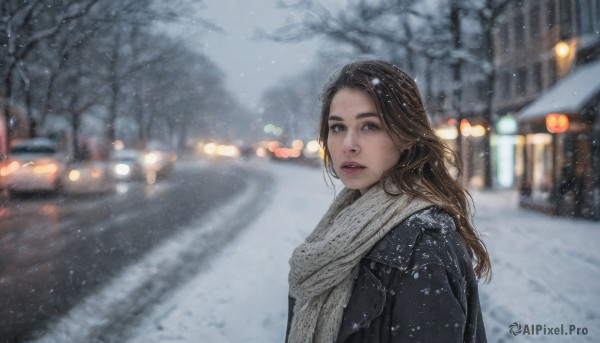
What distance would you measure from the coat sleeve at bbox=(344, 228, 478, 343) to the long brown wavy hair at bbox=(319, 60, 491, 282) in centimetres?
26

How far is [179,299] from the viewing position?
231 inches

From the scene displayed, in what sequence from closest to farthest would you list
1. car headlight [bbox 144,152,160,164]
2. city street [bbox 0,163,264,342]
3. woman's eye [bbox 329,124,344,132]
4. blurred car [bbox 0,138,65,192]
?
woman's eye [bbox 329,124,344,132]
city street [bbox 0,163,264,342]
blurred car [bbox 0,138,65,192]
car headlight [bbox 144,152,160,164]

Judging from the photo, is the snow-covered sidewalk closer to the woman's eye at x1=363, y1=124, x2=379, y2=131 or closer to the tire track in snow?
the tire track in snow

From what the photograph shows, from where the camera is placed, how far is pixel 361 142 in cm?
173

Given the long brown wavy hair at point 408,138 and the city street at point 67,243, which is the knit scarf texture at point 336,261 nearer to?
the long brown wavy hair at point 408,138

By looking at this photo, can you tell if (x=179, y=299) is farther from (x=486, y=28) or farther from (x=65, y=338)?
(x=486, y=28)

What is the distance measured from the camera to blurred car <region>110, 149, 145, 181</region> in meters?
25.9

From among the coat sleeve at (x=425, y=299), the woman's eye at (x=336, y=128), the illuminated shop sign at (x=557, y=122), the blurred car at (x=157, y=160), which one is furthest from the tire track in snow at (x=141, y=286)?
the blurred car at (x=157, y=160)

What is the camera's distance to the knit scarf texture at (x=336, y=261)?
159 centimetres

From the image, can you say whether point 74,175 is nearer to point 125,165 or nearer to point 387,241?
point 125,165

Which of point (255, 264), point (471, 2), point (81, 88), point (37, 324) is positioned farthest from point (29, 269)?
point (471, 2)

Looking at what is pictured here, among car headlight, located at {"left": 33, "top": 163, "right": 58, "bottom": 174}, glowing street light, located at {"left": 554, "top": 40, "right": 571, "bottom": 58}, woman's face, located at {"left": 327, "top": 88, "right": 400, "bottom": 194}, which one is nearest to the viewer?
woman's face, located at {"left": 327, "top": 88, "right": 400, "bottom": 194}

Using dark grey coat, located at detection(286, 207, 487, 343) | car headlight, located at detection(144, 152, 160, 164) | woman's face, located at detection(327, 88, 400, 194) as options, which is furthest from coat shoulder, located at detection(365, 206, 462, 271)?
car headlight, located at detection(144, 152, 160, 164)

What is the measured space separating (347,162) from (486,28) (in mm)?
9389
